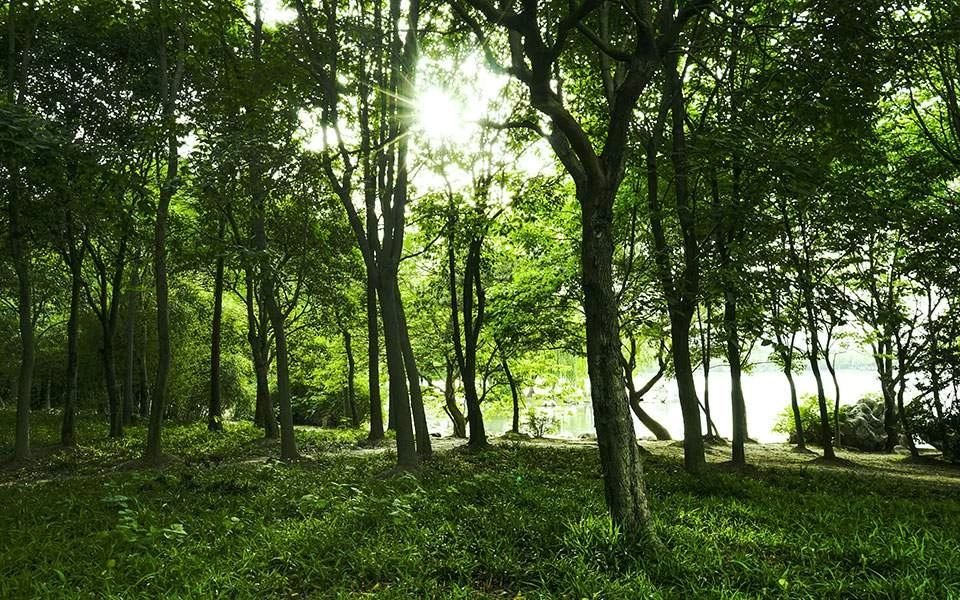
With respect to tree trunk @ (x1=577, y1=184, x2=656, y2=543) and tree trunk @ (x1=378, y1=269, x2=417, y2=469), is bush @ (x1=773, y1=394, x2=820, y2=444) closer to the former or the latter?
tree trunk @ (x1=378, y1=269, x2=417, y2=469)

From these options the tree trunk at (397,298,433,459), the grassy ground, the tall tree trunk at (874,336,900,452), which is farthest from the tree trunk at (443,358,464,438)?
the tall tree trunk at (874,336,900,452)

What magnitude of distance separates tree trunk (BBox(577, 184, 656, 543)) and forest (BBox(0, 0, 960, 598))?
0.03 m

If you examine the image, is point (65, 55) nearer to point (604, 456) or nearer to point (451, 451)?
point (451, 451)

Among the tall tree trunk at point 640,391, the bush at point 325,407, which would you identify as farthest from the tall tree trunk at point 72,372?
the tall tree trunk at point 640,391

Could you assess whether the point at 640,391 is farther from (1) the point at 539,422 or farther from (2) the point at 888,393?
(1) the point at 539,422

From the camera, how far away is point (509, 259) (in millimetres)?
19422

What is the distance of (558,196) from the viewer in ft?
44.2

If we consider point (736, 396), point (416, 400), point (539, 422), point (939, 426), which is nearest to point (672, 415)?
point (539, 422)

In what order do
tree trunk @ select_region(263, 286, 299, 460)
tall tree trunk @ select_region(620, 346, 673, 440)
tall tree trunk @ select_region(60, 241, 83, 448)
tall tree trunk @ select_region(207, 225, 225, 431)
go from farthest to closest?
tall tree trunk @ select_region(620, 346, 673, 440), tall tree trunk @ select_region(207, 225, 225, 431), tall tree trunk @ select_region(60, 241, 83, 448), tree trunk @ select_region(263, 286, 299, 460)

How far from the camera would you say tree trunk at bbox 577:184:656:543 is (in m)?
4.77

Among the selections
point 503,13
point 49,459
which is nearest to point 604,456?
point 503,13

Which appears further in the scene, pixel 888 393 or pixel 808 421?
pixel 808 421

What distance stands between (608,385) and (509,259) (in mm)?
14722

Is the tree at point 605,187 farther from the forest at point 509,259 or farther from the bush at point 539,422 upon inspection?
the bush at point 539,422
